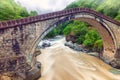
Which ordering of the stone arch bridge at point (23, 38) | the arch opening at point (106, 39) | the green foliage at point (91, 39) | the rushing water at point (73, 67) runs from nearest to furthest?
the stone arch bridge at point (23, 38) < the rushing water at point (73, 67) < the arch opening at point (106, 39) < the green foliage at point (91, 39)

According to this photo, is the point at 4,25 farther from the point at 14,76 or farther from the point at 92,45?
the point at 92,45

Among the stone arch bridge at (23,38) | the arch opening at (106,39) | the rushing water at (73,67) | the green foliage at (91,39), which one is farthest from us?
the green foliage at (91,39)

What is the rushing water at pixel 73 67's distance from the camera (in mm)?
26225

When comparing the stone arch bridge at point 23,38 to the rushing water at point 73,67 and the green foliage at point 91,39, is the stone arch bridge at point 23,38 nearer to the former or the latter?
the rushing water at point 73,67

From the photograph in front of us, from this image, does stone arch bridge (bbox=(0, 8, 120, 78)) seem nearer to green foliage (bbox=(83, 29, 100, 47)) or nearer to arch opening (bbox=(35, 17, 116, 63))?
arch opening (bbox=(35, 17, 116, 63))

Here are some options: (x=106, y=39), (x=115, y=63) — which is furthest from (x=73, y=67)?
(x=106, y=39)

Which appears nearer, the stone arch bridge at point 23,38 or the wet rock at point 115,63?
the stone arch bridge at point 23,38

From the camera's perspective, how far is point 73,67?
29484 millimetres

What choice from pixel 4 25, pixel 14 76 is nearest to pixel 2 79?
pixel 14 76

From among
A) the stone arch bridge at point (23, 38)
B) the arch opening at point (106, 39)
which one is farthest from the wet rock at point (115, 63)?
the stone arch bridge at point (23, 38)

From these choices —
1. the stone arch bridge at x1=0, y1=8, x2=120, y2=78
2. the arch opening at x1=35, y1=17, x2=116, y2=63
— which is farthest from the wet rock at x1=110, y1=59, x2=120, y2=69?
the stone arch bridge at x1=0, y1=8, x2=120, y2=78

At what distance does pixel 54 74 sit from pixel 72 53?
1190 centimetres

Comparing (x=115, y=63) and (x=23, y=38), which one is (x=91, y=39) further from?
(x=23, y=38)

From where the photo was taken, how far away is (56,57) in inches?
1341
